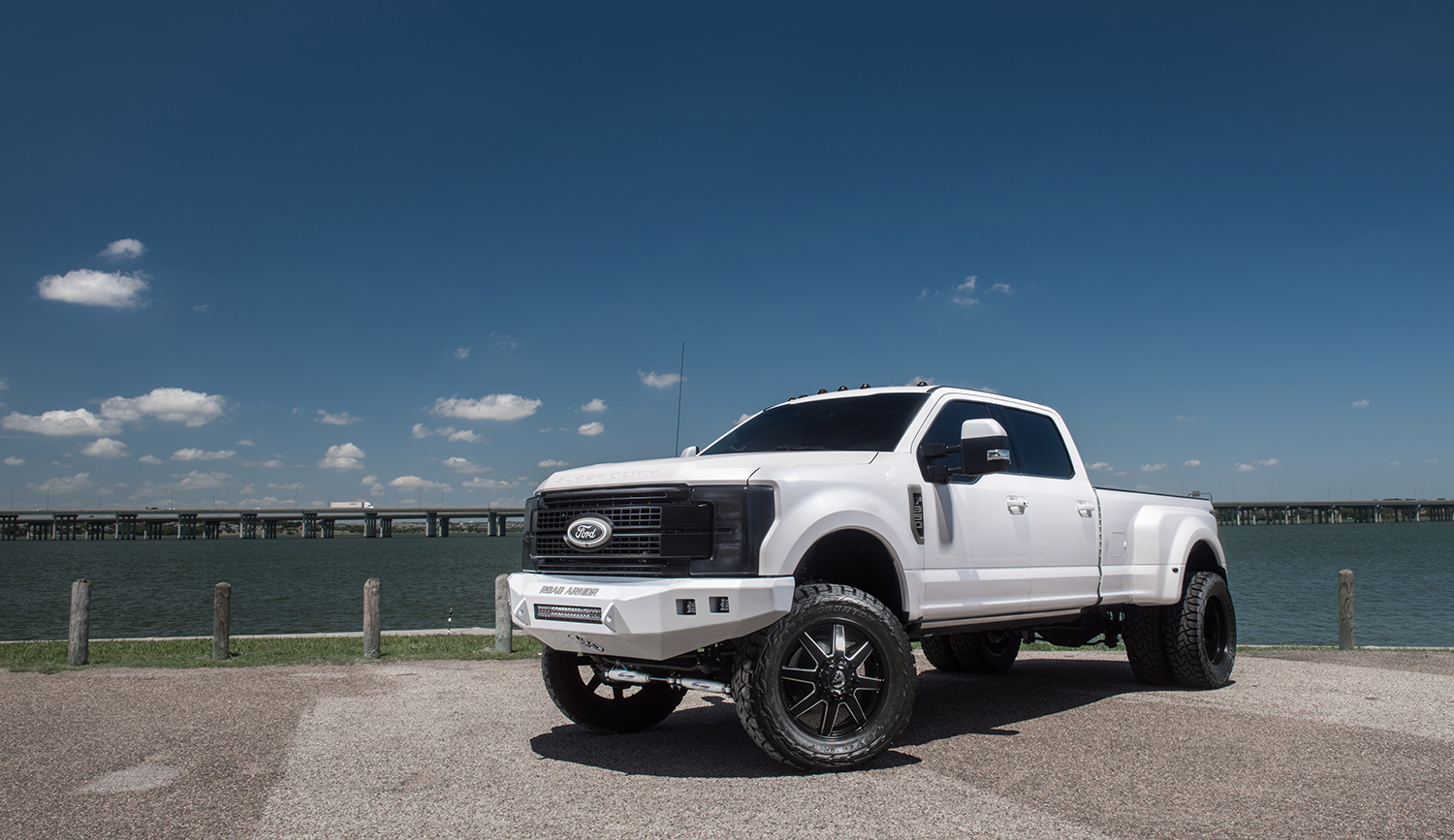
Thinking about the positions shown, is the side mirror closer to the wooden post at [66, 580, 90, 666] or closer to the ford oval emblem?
the ford oval emblem

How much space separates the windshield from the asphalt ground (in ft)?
6.13

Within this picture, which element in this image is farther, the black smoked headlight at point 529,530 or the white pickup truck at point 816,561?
the black smoked headlight at point 529,530

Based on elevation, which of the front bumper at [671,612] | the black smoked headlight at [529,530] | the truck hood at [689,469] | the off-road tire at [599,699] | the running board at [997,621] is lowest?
the off-road tire at [599,699]

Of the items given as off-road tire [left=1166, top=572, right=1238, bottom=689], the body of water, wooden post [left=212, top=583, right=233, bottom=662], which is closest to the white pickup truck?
off-road tire [left=1166, top=572, right=1238, bottom=689]

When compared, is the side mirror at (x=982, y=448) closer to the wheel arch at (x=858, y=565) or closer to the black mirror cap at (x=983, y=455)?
the black mirror cap at (x=983, y=455)

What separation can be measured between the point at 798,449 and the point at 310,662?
7038 mm

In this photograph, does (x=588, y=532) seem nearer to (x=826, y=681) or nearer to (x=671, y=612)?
(x=671, y=612)

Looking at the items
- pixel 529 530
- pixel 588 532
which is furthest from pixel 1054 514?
pixel 529 530

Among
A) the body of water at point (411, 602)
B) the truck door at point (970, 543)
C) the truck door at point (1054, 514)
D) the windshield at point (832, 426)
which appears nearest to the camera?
the truck door at point (970, 543)

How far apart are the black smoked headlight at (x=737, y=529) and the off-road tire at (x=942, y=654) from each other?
5004mm

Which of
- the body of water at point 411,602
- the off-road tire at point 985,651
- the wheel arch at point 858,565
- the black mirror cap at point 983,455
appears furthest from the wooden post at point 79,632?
the body of water at point 411,602

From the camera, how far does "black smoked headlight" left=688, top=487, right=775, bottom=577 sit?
15.1ft

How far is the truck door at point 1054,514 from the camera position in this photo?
6.34 m

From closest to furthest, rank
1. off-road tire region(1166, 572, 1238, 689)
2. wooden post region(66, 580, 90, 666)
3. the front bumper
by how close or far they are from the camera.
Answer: the front bumper < off-road tire region(1166, 572, 1238, 689) < wooden post region(66, 580, 90, 666)
